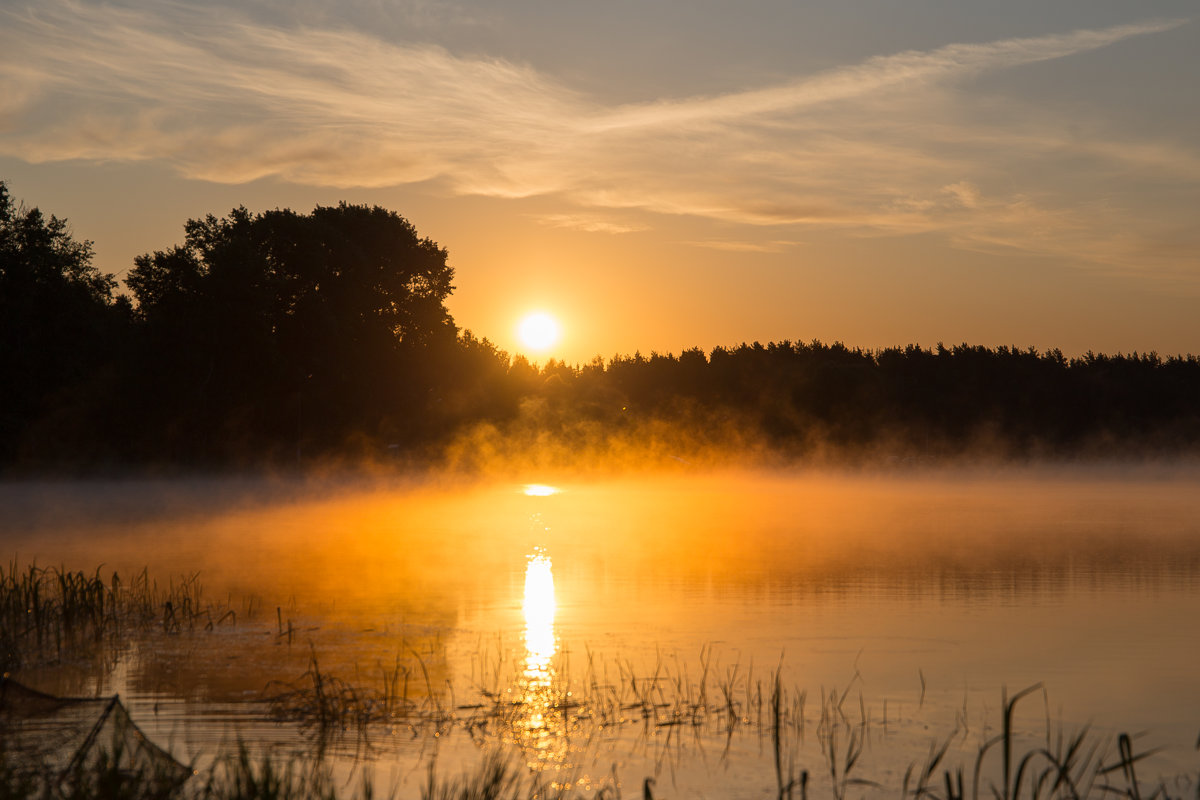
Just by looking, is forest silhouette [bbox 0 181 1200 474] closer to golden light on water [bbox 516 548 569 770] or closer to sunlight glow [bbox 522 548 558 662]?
sunlight glow [bbox 522 548 558 662]

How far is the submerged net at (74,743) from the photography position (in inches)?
332

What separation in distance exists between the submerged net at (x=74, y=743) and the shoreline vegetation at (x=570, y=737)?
29mm

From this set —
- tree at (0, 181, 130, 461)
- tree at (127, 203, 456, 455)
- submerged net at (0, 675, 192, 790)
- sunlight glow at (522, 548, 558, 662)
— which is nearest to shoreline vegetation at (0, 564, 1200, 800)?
submerged net at (0, 675, 192, 790)

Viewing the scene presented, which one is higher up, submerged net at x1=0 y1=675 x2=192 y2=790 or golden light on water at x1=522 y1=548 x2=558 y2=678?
submerged net at x1=0 y1=675 x2=192 y2=790

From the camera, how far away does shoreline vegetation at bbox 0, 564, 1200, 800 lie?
8633 millimetres

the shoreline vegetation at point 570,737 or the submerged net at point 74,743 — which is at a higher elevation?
the submerged net at point 74,743

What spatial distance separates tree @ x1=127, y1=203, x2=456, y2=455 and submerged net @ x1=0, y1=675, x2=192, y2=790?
61.0 m

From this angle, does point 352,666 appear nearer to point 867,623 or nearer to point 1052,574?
point 867,623

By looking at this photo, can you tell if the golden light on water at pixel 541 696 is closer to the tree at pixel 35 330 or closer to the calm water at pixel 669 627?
the calm water at pixel 669 627

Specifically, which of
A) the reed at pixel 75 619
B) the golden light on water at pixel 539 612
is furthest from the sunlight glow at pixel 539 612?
the reed at pixel 75 619

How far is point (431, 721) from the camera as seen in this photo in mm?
12680

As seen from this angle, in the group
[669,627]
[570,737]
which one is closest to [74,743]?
[570,737]

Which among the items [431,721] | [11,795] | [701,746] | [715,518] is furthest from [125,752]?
[715,518]

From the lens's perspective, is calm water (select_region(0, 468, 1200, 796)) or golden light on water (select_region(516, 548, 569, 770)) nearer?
golden light on water (select_region(516, 548, 569, 770))
